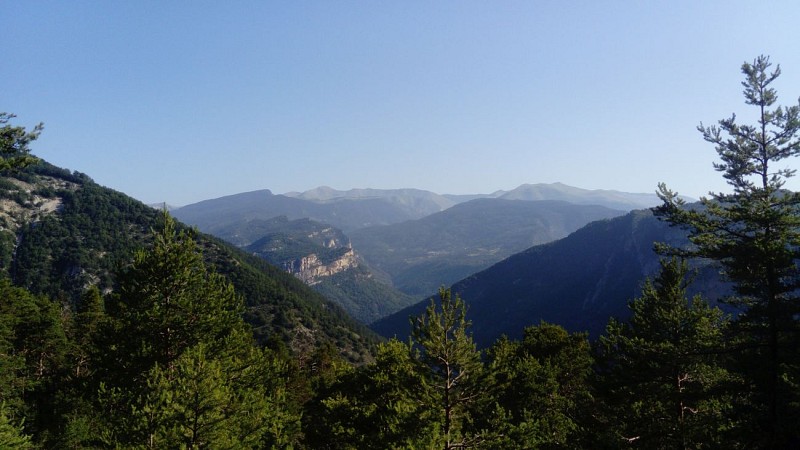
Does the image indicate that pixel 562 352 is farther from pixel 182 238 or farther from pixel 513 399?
pixel 182 238

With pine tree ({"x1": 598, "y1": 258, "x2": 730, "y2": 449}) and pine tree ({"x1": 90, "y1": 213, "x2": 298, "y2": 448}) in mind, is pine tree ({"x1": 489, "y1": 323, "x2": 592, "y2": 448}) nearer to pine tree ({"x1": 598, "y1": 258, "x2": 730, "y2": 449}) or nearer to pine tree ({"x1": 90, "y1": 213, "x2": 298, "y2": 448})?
pine tree ({"x1": 598, "y1": 258, "x2": 730, "y2": 449})

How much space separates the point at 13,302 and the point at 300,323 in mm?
92015

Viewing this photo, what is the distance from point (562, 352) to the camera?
97.5 ft

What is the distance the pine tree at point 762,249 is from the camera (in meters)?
13.1

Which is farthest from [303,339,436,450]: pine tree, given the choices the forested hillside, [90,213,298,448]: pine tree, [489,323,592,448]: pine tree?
the forested hillside

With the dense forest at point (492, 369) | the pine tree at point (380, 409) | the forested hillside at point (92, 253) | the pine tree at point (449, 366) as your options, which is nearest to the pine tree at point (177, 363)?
the dense forest at point (492, 369)

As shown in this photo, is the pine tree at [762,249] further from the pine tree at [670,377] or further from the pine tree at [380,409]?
the pine tree at [380,409]

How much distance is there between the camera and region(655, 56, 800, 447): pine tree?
13.1 m

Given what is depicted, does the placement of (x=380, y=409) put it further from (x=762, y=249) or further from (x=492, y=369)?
(x=762, y=249)

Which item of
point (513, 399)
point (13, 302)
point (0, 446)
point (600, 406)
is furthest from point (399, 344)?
point (13, 302)

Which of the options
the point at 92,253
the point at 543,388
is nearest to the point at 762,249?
the point at 543,388

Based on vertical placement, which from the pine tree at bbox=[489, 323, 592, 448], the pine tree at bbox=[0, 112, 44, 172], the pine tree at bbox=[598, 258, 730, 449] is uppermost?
the pine tree at bbox=[0, 112, 44, 172]

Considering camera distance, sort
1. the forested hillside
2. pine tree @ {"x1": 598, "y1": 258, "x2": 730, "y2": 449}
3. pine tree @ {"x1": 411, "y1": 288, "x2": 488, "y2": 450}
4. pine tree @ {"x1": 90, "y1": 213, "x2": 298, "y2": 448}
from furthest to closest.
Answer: the forested hillside
pine tree @ {"x1": 598, "y1": 258, "x2": 730, "y2": 449}
pine tree @ {"x1": 411, "y1": 288, "x2": 488, "y2": 450}
pine tree @ {"x1": 90, "y1": 213, "x2": 298, "y2": 448}

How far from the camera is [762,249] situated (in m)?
13.0
